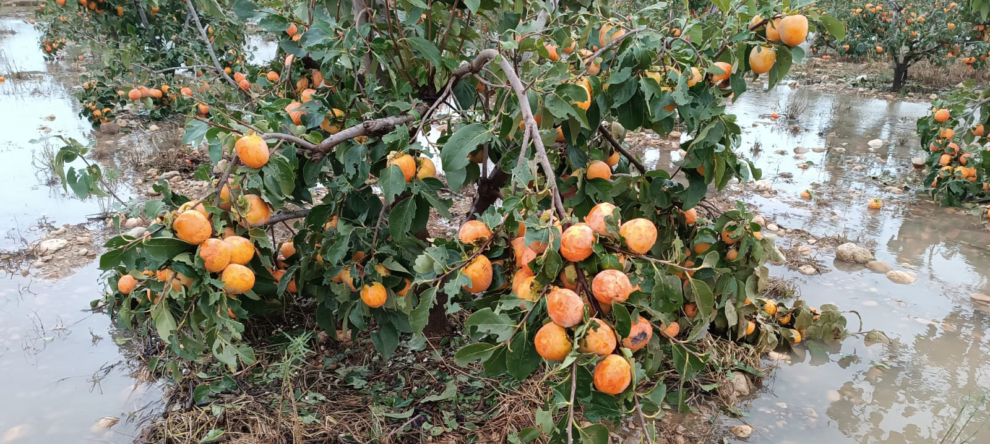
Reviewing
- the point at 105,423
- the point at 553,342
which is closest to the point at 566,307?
the point at 553,342

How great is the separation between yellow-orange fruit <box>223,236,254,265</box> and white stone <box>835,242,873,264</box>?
3.43 meters

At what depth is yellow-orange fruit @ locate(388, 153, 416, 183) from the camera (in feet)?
5.45

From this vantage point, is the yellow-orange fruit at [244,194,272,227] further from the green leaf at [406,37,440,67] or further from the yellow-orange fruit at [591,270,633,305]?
the yellow-orange fruit at [591,270,633,305]

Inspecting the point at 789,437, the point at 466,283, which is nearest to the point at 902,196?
the point at 789,437

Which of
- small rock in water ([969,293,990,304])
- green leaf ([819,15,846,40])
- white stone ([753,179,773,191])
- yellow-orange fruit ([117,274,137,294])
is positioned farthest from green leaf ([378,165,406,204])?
white stone ([753,179,773,191])

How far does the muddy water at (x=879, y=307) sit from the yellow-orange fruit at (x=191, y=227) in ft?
6.46

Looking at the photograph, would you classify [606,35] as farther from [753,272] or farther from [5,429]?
[5,429]

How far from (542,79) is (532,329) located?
0.65 m

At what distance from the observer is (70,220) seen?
4.02m

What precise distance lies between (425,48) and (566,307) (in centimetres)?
117

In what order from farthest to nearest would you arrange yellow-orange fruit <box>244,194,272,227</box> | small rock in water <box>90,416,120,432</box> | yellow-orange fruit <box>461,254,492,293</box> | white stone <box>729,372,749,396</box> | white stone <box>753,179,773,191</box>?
white stone <box>753,179,773,191</box>, white stone <box>729,372,749,396</box>, small rock in water <box>90,416,120,432</box>, yellow-orange fruit <box>244,194,272,227</box>, yellow-orange fruit <box>461,254,492,293</box>

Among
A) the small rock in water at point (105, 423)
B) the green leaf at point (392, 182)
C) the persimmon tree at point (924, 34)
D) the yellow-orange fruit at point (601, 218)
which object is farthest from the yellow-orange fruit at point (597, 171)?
the persimmon tree at point (924, 34)

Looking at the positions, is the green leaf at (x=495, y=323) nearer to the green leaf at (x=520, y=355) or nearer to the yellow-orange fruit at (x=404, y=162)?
the green leaf at (x=520, y=355)

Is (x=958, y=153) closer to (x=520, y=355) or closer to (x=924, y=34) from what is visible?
(x=924, y=34)
